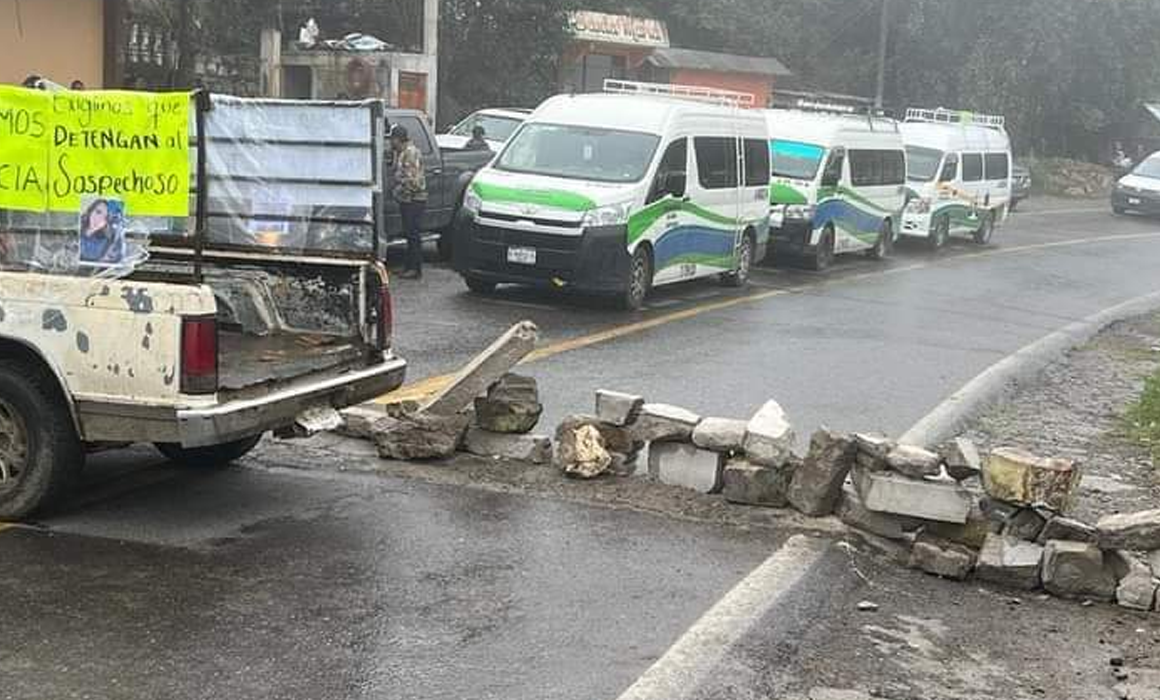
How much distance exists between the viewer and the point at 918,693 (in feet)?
17.0

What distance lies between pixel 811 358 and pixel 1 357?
26.4ft

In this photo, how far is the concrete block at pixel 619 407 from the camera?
782 centimetres

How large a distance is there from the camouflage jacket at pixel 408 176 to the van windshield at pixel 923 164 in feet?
43.9

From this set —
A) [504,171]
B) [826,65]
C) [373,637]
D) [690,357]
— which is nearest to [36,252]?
[373,637]

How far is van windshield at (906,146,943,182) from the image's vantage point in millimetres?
27047

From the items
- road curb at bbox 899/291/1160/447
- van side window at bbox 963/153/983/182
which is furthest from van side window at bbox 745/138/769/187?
van side window at bbox 963/153/983/182

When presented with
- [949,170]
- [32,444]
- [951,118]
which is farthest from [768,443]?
[951,118]

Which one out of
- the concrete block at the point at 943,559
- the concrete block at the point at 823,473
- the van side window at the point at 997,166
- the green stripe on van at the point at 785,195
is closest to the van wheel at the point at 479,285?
the green stripe on van at the point at 785,195

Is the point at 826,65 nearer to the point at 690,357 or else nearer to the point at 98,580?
the point at 690,357

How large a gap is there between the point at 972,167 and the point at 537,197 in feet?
50.8

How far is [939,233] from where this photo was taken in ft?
89.7

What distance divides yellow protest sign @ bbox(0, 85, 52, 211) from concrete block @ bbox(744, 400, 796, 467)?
353cm

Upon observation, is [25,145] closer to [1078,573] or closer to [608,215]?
[1078,573]

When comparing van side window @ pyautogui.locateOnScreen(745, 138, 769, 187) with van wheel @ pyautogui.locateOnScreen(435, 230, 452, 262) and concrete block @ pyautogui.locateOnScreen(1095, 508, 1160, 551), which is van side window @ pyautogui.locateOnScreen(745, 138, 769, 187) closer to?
van wheel @ pyautogui.locateOnScreen(435, 230, 452, 262)
